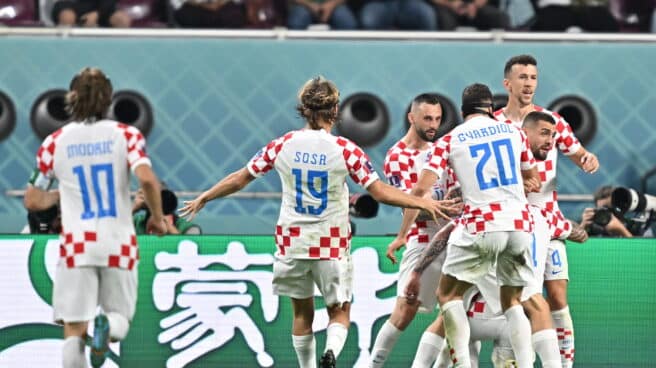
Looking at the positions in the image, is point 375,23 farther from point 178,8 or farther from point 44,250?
point 44,250

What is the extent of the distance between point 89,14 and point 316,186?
7347 millimetres

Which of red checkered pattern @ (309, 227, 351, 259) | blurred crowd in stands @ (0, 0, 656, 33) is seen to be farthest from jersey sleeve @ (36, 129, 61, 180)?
blurred crowd in stands @ (0, 0, 656, 33)

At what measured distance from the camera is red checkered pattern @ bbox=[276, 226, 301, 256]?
11.0m

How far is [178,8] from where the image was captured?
1786 centimetres

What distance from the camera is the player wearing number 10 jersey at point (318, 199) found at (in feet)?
35.9

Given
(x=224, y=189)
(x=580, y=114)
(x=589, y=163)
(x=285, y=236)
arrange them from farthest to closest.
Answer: (x=580, y=114) < (x=589, y=163) < (x=224, y=189) < (x=285, y=236)

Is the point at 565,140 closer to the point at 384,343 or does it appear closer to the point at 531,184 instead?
the point at 531,184

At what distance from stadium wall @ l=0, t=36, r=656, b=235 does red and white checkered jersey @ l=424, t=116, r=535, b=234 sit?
20.8ft

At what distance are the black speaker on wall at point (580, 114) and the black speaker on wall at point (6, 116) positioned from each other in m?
5.96

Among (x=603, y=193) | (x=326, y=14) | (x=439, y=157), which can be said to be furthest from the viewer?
(x=326, y=14)

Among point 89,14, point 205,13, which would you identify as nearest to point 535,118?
point 205,13

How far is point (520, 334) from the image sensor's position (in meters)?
11.0

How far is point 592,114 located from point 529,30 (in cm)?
128

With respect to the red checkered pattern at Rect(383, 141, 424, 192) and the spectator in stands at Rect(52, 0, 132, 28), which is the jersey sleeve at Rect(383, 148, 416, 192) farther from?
the spectator in stands at Rect(52, 0, 132, 28)
